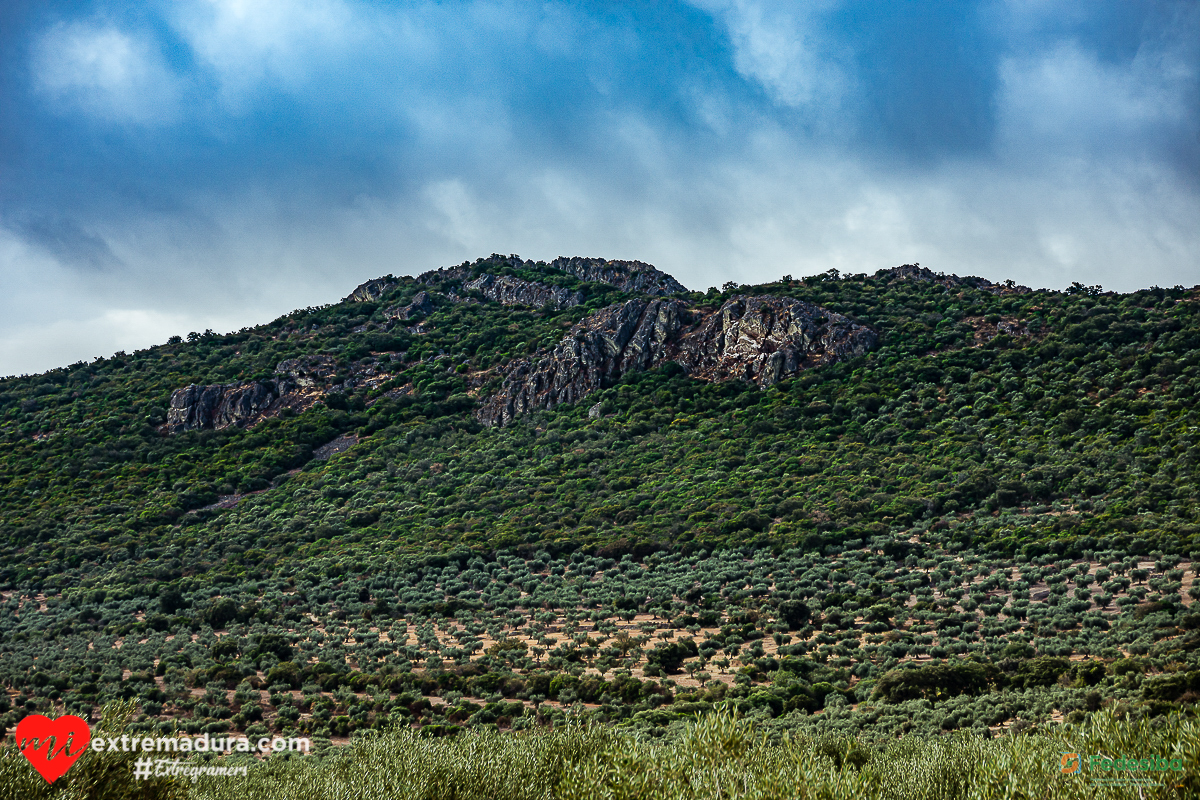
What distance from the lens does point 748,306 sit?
6906 centimetres

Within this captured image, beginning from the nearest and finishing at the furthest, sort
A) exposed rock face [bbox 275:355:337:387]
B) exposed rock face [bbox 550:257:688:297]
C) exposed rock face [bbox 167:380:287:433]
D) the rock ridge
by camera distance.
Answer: exposed rock face [bbox 167:380:287:433] < exposed rock face [bbox 275:355:337:387] < the rock ridge < exposed rock face [bbox 550:257:688:297]

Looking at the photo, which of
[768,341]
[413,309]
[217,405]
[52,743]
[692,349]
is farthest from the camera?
[413,309]

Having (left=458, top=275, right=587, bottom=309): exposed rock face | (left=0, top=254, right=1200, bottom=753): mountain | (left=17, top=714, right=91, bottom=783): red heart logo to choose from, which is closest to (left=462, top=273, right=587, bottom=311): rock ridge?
(left=458, top=275, right=587, bottom=309): exposed rock face

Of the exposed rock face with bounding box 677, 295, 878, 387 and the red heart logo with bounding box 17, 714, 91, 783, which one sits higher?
the exposed rock face with bounding box 677, 295, 878, 387

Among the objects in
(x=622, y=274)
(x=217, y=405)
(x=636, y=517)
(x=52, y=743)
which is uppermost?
(x=622, y=274)

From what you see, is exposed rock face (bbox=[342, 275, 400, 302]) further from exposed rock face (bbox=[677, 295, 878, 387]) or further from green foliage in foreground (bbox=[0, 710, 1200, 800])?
green foliage in foreground (bbox=[0, 710, 1200, 800])

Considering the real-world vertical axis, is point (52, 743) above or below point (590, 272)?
below

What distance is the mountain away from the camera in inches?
889

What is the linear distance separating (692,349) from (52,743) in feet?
210

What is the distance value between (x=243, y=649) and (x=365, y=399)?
46707 mm

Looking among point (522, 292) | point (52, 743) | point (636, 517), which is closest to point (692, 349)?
point (636, 517)

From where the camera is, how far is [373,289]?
4301 inches

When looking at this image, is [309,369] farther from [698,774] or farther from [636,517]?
[698,774]

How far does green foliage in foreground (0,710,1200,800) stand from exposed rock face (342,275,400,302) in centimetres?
10221
